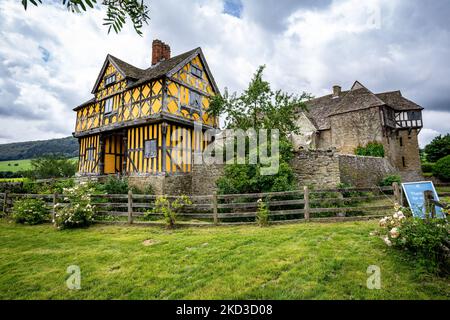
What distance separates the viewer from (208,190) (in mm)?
12398

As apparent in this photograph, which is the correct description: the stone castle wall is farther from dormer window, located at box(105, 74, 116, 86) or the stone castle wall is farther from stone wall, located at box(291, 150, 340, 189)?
dormer window, located at box(105, 74, 116, 86)

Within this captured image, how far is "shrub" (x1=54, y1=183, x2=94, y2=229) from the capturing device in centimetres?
820

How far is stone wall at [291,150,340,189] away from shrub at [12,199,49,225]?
11.4m

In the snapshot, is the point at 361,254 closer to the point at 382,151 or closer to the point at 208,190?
the point at 208,190

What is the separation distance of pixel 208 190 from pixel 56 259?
26.1 ft

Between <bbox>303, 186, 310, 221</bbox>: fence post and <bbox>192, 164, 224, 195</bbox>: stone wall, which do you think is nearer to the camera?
<bbox>303, 186, 310, 221</bbox>: fence post

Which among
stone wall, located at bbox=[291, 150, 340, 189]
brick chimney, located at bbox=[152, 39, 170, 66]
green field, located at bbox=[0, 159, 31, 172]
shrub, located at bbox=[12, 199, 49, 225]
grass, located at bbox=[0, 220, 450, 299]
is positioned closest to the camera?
grass, located at bbox=[0, 220, 450, 299]

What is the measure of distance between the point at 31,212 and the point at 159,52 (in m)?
13.2

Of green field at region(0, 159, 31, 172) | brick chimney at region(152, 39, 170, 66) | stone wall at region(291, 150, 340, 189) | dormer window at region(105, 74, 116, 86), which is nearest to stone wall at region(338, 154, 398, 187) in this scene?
stone wall at region(291, 150, 340, 189)

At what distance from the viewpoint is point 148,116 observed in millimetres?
12594

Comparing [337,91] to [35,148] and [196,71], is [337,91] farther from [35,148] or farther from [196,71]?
[35,148]

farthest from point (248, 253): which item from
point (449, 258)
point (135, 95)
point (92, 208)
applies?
point (135, 95)

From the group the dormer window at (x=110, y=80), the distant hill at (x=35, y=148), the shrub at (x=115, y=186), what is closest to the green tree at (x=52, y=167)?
the dormer window at (x=110, y=80)

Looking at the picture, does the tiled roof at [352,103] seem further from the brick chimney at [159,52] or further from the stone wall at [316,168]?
the brick chimney at [159,52]
